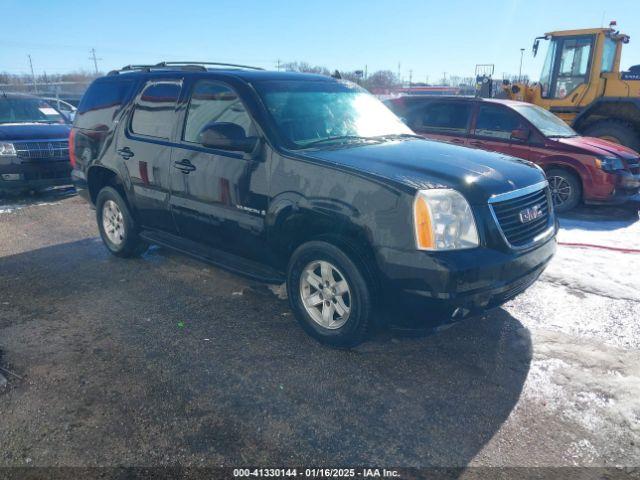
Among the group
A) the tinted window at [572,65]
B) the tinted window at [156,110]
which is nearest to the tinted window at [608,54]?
the tinted window at [572,65]

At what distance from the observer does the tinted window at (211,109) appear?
13.1 feet

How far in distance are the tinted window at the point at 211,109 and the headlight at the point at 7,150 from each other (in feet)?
17.1

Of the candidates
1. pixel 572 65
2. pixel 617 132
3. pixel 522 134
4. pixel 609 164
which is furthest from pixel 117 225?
pixel 572 65

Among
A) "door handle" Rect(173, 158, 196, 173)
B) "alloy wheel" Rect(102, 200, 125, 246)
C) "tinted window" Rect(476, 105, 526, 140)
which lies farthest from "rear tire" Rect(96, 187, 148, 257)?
"tinted window" Rect(476, 105, 526, 140)

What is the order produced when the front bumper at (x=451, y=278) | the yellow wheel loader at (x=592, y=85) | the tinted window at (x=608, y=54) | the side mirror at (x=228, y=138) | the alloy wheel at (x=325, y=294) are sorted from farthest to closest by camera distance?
the tinted window at (x=608, y=54)
the yellow wheel loader at (x=592, y=85)
the side mirror at (x=228, y=138)
the alloy wheel at (x=325, y=294)
the front bumper at (x=451, y=278)

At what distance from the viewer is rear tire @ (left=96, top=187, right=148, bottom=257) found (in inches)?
207

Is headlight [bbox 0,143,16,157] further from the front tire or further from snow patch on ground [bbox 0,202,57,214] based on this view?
the front tire

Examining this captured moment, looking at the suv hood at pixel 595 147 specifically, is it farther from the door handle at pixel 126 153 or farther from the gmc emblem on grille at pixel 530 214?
the door handle at pixel 126 153

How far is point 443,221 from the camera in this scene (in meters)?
3.04

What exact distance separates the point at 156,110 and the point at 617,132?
32.3ft

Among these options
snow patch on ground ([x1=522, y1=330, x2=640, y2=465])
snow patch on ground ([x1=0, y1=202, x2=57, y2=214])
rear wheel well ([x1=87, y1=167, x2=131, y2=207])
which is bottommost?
snow patch on ground ([x1=522, y1=330, x2=640, y2=465])

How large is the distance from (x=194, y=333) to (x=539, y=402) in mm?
2536

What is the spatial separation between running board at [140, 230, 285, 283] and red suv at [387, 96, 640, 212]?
531 centimetres

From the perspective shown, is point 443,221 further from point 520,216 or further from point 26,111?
point 26,111
